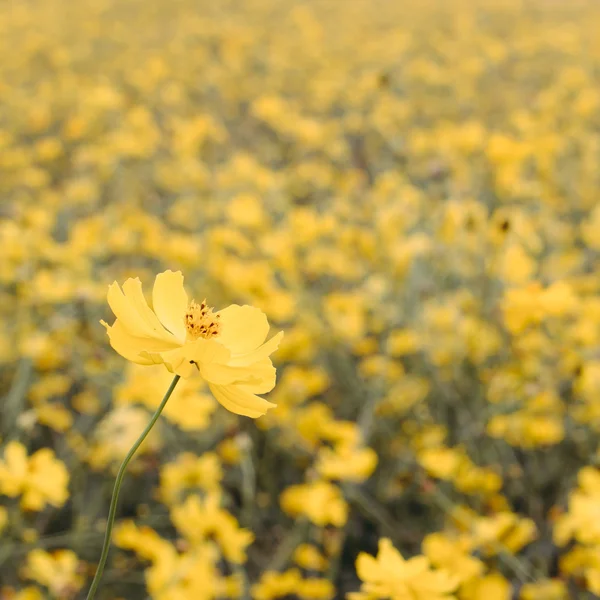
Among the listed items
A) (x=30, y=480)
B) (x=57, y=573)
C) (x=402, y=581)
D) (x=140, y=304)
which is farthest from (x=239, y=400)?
(x=57, y=573)

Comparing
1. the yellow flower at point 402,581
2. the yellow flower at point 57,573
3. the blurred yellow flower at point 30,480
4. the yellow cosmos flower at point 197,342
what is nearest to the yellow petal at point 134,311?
the yellow cosmos flower at point 197,342

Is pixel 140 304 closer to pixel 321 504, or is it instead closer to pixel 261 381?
pixel 261 381

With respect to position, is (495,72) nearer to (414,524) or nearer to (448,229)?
(448,229)

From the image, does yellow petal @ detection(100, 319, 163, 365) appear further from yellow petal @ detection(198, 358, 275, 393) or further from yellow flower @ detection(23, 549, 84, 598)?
yellow flower @ detection(23, 549, 84, 598)

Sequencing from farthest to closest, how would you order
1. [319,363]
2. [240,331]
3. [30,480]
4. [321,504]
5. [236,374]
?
[319,363] < [321,504] < [30,480] < [240,331] < [236,374]

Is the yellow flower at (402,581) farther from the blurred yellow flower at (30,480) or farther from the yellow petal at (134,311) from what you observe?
the blurred yellow flower at (30,480)

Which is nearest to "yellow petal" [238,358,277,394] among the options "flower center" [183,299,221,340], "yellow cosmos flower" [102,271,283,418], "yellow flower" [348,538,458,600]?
"yellow cosmos flower" [102,271,283,418]

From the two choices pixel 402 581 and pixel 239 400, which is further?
pixel 402 581
